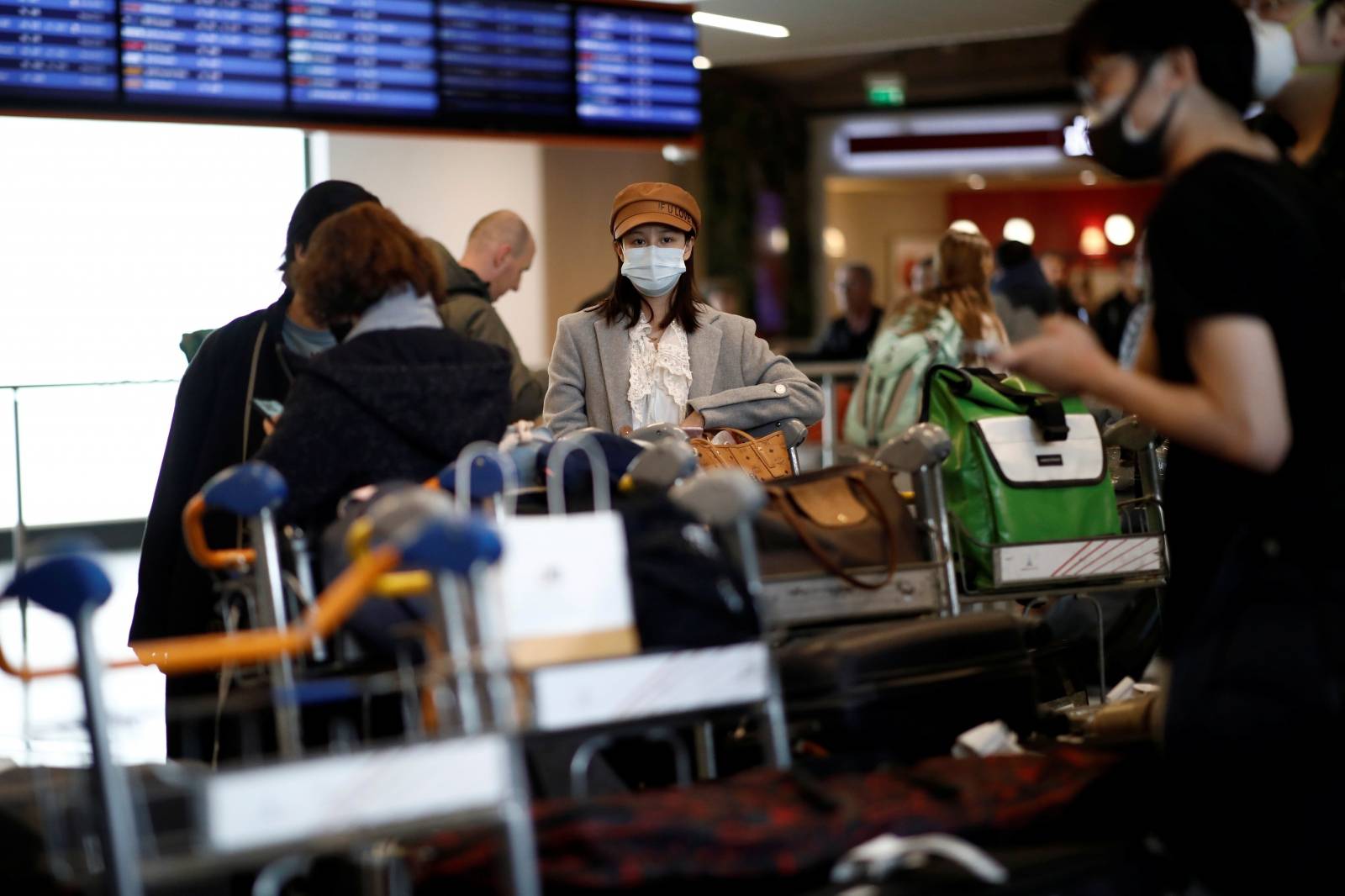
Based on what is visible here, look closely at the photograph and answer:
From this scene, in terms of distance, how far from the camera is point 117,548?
9.16 m

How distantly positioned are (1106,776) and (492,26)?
4789 millimetres

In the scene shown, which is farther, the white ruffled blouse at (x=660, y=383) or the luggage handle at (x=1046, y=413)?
the white ruffled blouse at (x=660, y=383)

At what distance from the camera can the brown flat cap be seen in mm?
4328

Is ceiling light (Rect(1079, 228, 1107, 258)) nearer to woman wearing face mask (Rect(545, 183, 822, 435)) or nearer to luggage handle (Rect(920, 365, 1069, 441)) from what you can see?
woman wearing face mask (Rect(545, 183, 822, 435))

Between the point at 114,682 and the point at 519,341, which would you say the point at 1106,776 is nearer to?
the point at 114,682

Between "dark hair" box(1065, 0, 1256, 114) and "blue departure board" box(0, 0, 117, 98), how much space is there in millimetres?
4302

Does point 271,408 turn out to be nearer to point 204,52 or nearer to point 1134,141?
point 1134,141

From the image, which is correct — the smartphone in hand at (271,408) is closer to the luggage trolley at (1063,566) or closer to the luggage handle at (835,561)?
the luggage handle at (835,561)

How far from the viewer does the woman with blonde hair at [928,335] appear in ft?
21.8

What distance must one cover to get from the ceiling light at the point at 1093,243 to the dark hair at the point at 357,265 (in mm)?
21659

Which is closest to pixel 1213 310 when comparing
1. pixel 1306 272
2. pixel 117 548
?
pixel 1306 272

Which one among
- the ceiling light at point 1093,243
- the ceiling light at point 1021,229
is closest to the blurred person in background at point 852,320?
the ceiling light at point 1021,229

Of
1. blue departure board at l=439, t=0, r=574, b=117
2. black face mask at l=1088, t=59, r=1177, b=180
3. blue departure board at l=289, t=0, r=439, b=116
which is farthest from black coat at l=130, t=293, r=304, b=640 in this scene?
blue departure board at l=439, t=0, r=574, b=117

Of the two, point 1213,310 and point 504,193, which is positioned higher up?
point 504,193
